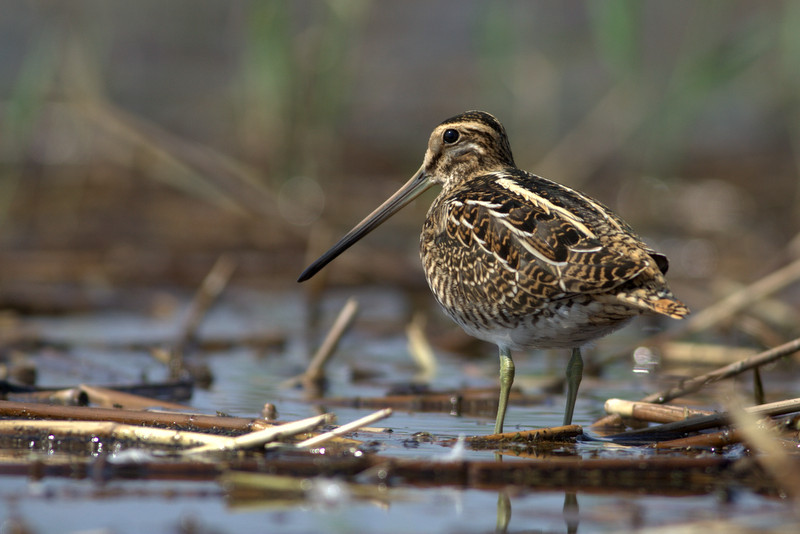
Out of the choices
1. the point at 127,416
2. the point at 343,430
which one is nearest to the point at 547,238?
the point at 343,430

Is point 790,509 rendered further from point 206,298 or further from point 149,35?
point 149,35

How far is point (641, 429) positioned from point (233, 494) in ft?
5.70

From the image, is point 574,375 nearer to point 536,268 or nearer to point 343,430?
point 536,268

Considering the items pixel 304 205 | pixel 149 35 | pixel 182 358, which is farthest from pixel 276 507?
pixel 149 35

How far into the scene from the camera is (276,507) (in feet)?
11.5

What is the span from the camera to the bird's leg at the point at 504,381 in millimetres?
4707

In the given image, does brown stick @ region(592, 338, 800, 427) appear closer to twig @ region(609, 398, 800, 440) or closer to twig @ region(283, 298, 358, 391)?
twig @ region(609, 398, 800, 440)

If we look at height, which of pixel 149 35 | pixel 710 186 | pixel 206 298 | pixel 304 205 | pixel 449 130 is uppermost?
pixel 149 35

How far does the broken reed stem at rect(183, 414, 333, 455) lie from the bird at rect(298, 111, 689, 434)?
102 centimetres

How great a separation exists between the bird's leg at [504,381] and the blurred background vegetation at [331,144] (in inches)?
94.6

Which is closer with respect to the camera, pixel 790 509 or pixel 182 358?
A: pixel 790 509

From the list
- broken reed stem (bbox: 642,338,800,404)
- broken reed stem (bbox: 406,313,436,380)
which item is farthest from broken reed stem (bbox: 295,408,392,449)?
broken reed stem (bbox: 406,313,436,380)

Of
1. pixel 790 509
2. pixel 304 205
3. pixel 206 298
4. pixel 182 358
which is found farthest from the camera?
pixel 304 205

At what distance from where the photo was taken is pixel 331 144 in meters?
10.6
